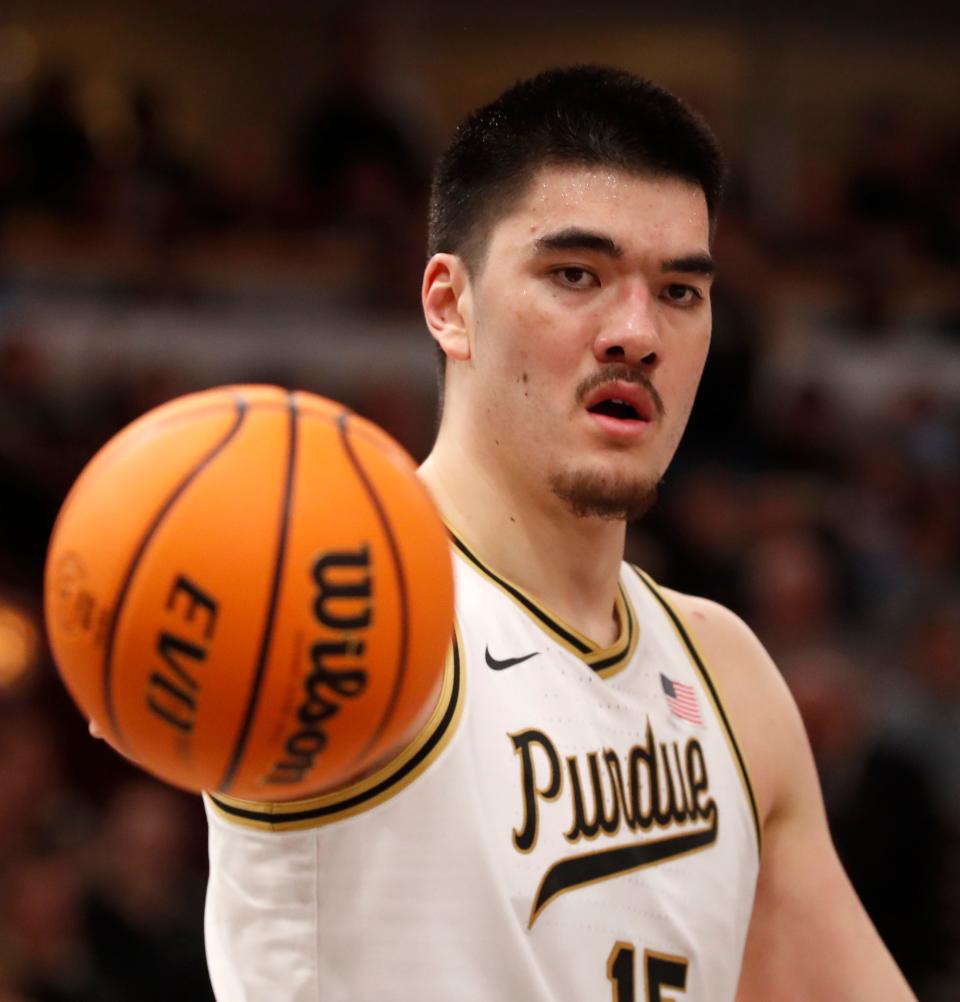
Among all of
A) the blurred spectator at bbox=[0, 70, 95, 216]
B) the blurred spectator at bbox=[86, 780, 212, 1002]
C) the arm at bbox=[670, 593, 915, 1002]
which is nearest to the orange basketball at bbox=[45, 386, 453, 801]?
the arm at bbox=[670, 593, 915, 1002]

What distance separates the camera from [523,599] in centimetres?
238

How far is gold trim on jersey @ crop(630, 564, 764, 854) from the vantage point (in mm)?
2586

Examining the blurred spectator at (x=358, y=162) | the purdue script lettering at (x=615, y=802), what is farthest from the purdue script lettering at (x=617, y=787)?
the blurred spectator at (x=358, y=162)

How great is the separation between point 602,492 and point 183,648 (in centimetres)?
83

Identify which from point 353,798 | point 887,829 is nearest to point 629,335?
point 353,798

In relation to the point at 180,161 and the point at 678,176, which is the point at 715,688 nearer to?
the point at 678,176

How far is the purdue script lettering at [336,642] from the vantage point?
1.68 m

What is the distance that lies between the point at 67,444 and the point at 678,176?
4239 mm

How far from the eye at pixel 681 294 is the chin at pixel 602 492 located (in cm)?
27

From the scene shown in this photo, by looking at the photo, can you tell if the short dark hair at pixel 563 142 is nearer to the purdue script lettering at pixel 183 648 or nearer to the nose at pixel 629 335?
the nose at pixel 629 335

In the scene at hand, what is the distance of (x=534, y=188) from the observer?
7.77 feet

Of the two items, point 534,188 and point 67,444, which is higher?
point 534,188

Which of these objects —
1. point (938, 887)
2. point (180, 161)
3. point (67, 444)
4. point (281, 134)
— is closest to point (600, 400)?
point (938, 887)

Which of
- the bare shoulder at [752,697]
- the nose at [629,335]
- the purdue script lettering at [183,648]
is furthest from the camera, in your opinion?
the bare shoulder at [752,697]
